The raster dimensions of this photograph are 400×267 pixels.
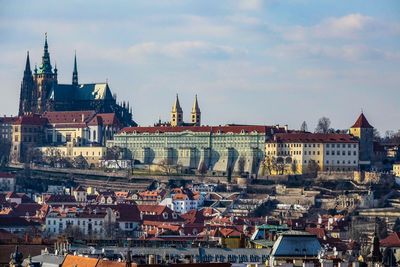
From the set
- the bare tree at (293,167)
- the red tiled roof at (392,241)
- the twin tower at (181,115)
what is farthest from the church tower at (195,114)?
the red tiled roof at (392,241)

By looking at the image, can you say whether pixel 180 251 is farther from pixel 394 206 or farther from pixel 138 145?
pixel 138 145

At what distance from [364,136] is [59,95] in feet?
121

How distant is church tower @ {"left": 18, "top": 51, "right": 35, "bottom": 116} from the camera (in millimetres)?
166375

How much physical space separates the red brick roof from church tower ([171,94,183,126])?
615 inches

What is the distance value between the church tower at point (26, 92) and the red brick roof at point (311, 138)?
110ft

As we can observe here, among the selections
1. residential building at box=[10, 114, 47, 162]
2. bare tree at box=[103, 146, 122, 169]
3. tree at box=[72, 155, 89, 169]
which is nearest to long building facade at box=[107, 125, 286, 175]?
bare tree at box=[103, 146, 122, 169]

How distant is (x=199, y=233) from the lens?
85500mm

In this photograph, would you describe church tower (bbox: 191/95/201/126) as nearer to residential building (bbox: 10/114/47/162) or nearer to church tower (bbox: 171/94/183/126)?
church tower (bbox: 171/94/183/126)

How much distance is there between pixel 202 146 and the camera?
477 feet

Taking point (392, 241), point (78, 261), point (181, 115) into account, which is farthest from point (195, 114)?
point (78, 261)

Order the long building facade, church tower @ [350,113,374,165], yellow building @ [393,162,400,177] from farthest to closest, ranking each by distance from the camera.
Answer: the long building facade, church tower @ [350,113,374,165], yellow building @ [393,162,400,177]

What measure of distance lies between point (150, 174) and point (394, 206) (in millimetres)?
25735

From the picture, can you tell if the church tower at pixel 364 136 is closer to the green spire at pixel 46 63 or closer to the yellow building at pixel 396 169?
the yellow building at pixel 396 169

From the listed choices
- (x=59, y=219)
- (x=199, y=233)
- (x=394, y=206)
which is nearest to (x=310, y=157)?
(x=394, y=206)
